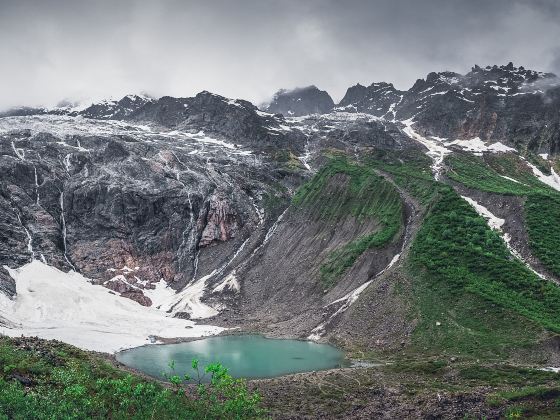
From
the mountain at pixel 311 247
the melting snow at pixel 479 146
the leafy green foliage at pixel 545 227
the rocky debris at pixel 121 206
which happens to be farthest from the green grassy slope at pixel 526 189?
the rocky debris at pixel 121 206

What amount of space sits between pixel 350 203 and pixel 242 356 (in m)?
48.7

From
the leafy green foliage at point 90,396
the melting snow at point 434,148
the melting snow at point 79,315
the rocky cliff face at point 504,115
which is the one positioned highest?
the rocky cliff face at point 504,115

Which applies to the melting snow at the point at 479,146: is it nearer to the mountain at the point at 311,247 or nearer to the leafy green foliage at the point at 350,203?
the mountain at the point at 311,247

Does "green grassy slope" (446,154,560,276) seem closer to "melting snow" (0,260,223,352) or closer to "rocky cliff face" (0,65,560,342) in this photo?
"rocky cliff face" (0,65,560,342)

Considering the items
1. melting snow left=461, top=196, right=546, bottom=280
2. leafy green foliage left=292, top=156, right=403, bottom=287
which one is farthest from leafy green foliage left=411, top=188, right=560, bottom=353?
leafy green foliage left=292, top=156, right=403, bottom=287

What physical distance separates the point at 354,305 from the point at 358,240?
19.4 metres

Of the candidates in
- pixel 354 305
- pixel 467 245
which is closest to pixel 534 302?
pixel 467 245

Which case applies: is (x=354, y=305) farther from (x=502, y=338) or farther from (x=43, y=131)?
(x=43, y=131)

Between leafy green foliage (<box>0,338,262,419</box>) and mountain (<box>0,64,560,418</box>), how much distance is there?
11310mm

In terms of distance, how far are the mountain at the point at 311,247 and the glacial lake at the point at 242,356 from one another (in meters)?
2.86

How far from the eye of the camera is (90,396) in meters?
30.8

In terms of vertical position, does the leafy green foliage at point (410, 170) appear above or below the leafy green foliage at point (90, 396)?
above

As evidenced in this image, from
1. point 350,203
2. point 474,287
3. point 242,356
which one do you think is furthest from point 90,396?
point 350,203

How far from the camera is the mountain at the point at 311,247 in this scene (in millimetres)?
51938
